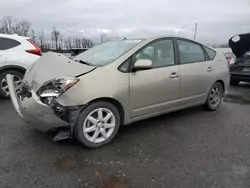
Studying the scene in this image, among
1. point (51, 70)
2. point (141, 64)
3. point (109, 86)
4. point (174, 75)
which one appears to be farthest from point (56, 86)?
point (174, 75)

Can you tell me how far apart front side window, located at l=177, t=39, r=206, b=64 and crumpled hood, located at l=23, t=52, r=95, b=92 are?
1726 mm

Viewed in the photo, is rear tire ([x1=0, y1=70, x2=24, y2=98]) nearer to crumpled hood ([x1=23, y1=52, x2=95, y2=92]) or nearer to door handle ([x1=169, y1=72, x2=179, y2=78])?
crumpled hood ([x1=23, y1=52, x2=95, y2=92])

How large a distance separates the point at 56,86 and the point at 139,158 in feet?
4.40

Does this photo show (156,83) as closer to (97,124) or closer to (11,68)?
(97,124)

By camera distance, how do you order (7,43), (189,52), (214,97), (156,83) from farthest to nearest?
(7,43) < (214,97) < (189,52) < (156,83)

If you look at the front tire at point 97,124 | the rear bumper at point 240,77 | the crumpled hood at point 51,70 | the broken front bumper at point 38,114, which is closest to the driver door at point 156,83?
the front tire at point 97,124

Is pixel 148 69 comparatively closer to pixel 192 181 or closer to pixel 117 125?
pixel 117 125

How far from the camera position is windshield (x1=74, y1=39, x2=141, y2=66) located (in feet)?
11.5

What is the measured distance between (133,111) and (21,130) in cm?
178


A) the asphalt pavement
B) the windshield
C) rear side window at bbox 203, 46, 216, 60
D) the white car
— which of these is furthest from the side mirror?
the white car

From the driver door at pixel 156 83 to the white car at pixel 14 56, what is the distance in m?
3.31

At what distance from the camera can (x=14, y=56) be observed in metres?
5.73

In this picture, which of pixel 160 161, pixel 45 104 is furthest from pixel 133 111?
pixel 45 104

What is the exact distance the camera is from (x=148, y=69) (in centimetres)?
359
